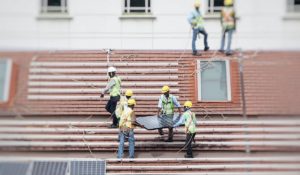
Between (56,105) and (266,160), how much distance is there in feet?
21.7

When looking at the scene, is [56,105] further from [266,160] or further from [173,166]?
[266,160]

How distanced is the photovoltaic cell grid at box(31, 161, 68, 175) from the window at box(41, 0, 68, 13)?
21.8 feet

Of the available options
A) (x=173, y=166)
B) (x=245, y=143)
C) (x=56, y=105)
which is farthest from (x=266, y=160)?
(x=56, y=105)

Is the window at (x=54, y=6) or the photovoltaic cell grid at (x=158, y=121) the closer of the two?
the photovoltaic cell grid at (x=158, y=121)

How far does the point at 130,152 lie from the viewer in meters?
15.7

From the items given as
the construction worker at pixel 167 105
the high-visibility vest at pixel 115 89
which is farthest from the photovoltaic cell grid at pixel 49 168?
the construction worker at pixel 167 105

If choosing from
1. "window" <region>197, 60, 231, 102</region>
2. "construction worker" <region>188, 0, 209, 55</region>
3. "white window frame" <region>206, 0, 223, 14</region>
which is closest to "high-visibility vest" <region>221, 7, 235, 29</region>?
"construction worker" <region>188, 0, 209, 55</region>

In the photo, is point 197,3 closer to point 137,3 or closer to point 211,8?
point 211,8

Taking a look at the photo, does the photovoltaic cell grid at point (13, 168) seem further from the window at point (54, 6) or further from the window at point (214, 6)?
the window at point (214, 6)

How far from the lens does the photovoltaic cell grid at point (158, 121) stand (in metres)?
16.1

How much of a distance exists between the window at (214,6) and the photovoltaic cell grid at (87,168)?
24.3ft

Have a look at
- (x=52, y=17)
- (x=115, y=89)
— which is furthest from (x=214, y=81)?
(x=52, y=17)

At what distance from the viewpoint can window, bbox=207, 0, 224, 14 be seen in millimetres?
20188

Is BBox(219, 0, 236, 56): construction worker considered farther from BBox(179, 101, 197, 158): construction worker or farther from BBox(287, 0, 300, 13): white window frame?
BBox(179, 101, 197, 158): construction worker
